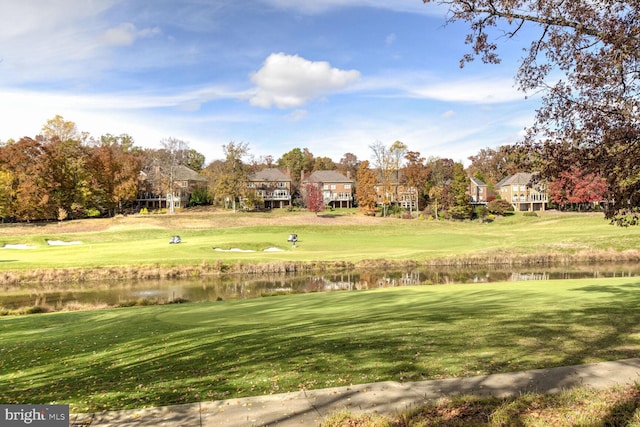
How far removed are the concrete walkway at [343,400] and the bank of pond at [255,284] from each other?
65.6ft

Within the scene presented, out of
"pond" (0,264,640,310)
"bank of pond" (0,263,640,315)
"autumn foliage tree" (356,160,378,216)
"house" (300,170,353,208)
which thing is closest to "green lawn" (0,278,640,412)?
"bank of pond" (0,263,640,315)

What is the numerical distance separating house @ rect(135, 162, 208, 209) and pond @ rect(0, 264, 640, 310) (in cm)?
6542

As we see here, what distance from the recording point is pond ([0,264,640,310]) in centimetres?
2740

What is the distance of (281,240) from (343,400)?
49.2 m

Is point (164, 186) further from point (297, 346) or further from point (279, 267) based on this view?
point (297, 346)

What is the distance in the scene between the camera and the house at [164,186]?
320ft

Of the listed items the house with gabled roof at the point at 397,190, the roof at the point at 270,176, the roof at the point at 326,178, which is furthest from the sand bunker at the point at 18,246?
the roof at the point at 326,178

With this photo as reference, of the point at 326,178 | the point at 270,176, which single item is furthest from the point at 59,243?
the point at 326,178

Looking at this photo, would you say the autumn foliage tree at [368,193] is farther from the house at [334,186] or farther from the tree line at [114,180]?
the house at [334,186]

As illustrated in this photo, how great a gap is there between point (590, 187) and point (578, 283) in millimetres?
10423

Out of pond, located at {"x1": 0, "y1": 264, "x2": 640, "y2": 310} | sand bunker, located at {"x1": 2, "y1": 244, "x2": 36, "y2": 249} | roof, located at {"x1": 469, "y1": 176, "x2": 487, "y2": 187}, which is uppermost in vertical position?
roof, located at {"x1": 469, "y1": 176, "x2": 487, "y2": 187}

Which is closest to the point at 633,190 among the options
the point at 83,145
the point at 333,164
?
the point at 83,145

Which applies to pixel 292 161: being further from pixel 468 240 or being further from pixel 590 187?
pixel 590 187

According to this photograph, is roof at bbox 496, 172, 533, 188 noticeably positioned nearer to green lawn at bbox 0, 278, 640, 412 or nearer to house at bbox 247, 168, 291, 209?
house at bbox 247, 168, 291, 209
